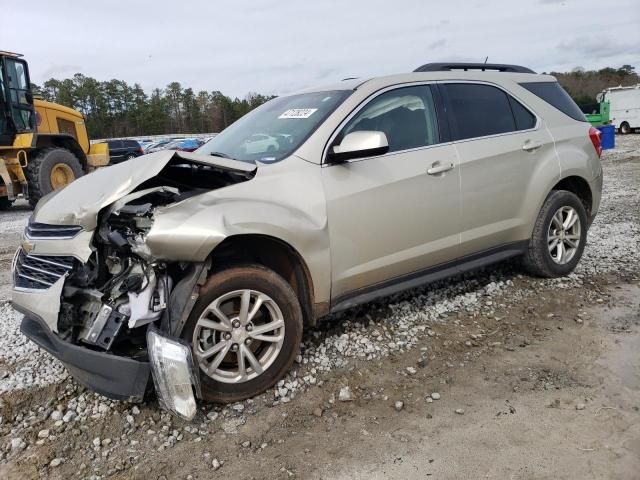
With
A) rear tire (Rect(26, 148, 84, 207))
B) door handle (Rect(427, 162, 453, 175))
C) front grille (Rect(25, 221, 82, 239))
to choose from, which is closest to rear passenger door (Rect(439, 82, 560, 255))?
door handle (Rect(427, 162, 453, 175))

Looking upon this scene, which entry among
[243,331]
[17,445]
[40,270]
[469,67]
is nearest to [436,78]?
[469,67]

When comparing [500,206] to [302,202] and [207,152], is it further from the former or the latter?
[207,152]

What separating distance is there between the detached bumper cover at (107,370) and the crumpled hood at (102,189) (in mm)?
662

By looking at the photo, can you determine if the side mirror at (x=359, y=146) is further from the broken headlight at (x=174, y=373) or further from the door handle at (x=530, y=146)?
the door handle at (x=530, y=146)

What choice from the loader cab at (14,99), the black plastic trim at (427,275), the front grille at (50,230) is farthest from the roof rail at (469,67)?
the loader cab at (14,99)

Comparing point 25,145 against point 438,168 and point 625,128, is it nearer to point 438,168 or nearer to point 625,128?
point 438,168

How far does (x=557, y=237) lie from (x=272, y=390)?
301cm

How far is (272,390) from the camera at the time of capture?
308 cm

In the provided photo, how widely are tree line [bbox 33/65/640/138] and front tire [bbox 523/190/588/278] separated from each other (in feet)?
194

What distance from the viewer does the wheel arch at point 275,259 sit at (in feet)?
9.82

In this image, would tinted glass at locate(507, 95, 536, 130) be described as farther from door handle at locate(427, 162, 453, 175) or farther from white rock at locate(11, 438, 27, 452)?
white rock at locate(11, 438, 27, 452)

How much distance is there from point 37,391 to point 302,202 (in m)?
2.01

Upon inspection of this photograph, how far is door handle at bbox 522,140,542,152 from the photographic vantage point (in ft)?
13.8

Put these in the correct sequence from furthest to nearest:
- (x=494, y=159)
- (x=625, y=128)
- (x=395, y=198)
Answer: (x=625, y=128)
(x=494, y=159)
(x=395, y=198)
